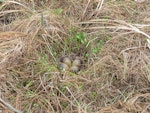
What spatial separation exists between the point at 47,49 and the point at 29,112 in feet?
1.86

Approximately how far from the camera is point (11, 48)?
2617 mm

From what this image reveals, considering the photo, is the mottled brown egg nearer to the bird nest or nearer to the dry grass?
the dry grass

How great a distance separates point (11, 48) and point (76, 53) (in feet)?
1.65

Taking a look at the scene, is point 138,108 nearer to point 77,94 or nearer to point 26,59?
point 77,94

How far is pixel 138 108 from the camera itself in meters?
2.28

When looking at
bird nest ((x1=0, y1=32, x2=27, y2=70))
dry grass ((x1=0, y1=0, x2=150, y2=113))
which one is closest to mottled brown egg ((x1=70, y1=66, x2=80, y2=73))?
dry grass ((x1=0, y1=0, x2=150, y2=113))

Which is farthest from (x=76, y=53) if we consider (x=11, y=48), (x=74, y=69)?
(x=11, y=48)

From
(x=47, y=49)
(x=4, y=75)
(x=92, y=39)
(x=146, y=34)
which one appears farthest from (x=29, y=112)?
(x=146, y=34)

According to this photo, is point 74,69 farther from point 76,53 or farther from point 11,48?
point 11,48

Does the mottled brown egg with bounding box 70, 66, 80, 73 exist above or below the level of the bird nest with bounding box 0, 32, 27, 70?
below

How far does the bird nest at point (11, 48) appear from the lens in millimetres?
2512

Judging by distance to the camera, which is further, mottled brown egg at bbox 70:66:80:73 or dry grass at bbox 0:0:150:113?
mottled brown egg at bbox 70:66:80:73

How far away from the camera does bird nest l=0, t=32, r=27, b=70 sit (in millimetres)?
2512

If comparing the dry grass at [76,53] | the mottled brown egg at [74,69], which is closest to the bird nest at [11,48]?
the dry grass at [76,53]
